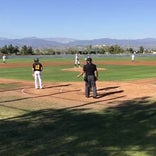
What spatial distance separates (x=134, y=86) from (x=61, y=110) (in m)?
8.08

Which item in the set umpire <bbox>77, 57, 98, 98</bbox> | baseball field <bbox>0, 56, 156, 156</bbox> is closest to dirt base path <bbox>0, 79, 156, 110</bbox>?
baseball field <bbox>0, 56, 156, 156</bbox>

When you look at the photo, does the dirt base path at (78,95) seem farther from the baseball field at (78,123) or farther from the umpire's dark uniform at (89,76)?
the umpire's dark uniform at (89,76)

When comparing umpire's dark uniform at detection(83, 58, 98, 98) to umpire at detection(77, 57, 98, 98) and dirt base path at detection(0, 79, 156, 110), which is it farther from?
dirt base path at detection(0, 79, 156, 110)

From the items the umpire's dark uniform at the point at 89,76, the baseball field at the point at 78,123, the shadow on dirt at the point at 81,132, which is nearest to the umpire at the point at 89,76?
the umpire's dark uniform at the point at 89,76

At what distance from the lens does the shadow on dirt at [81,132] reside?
960cm

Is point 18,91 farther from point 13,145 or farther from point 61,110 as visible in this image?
point 13,145

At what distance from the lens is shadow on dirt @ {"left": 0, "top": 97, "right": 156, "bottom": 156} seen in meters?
9.60

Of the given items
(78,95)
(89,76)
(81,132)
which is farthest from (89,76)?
(81,132)

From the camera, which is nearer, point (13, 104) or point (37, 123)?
point (37, 123)

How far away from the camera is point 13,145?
399 inches

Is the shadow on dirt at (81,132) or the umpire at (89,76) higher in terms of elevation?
the umpire at (89,76)

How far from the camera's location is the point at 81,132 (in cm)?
1146

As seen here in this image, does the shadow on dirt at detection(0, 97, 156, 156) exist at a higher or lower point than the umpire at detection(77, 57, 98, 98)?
lower

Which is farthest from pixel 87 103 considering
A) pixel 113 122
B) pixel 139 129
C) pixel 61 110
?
pixel 139 129
